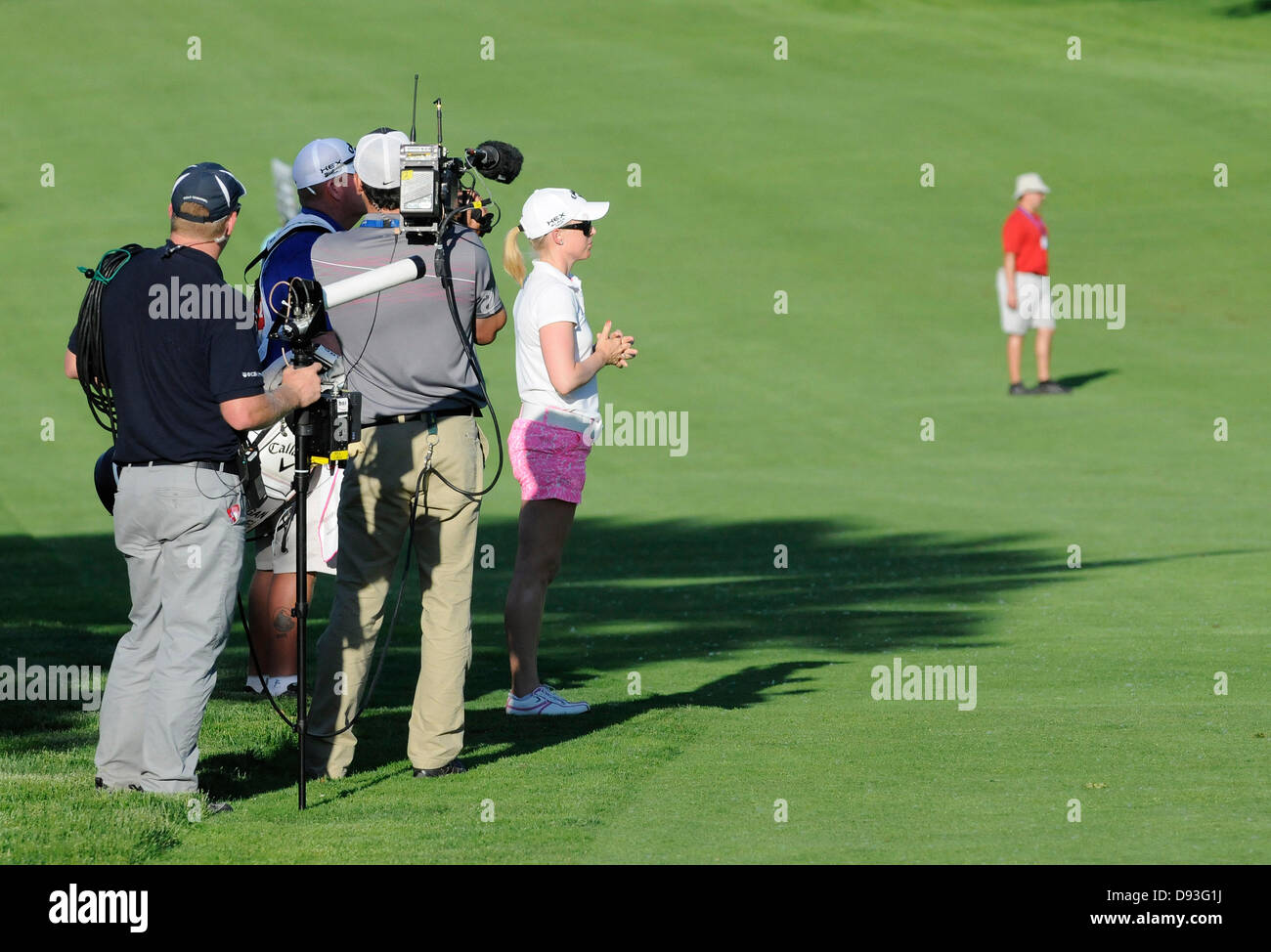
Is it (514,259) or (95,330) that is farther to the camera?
(514,259)

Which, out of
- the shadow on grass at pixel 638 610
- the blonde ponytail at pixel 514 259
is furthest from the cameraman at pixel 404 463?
the blonde ponytail at pixel 514 259

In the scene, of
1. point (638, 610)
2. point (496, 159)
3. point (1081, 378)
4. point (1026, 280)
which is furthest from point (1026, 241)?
point (496, 159)

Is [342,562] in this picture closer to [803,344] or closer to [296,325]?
[296,325]

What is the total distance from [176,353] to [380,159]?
1258 mm

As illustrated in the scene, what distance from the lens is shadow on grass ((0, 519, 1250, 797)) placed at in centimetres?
898

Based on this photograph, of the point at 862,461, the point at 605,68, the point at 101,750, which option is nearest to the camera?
the point at 101,750

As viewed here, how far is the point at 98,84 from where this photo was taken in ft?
138

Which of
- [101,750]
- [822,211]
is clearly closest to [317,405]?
[101,750]

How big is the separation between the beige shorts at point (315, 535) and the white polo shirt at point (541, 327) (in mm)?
930

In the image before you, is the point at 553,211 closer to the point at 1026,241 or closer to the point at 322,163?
the point at 322,163

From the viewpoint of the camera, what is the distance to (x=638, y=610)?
1312 centimetres

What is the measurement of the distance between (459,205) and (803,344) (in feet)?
62.4

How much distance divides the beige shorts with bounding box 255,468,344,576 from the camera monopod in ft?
5.16

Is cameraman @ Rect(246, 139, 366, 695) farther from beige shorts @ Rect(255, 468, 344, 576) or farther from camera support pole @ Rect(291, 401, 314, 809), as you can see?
camera support pole @ Rect(291, 401, 314, 809)
